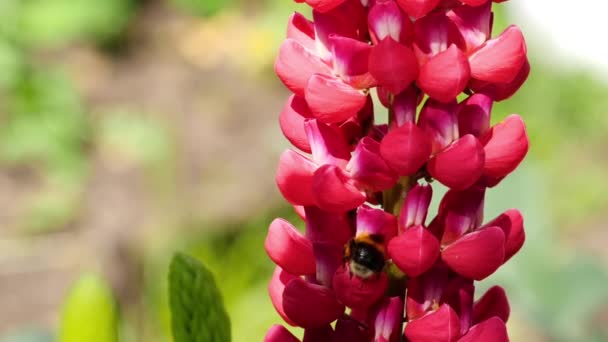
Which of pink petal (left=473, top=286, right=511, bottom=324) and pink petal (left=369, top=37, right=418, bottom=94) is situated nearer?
pink petal (left=369, top=37, right=418, bottom=94)

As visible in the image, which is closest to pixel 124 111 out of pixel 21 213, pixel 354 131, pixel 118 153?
pixel 118 153

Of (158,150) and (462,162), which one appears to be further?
(158,150)

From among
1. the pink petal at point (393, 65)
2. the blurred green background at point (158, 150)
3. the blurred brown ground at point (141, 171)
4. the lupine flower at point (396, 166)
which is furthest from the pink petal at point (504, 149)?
the blurred brown ground at point (141, 171)

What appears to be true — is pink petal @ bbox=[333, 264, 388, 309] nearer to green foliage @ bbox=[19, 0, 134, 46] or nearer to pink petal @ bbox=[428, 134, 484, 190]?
pink petal @ bbox=[428, 134, 484, 190]

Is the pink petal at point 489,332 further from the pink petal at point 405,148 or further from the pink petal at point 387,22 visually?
the pink petal at point 387,22

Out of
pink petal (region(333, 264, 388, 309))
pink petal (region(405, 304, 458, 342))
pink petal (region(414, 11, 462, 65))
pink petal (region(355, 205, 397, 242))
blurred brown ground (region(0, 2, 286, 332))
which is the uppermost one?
pink petal (region(414, 11, 462, 65))

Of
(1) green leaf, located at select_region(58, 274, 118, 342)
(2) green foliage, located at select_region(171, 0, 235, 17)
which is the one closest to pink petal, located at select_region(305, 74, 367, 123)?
(1) green leaf, located at select_region(58, 274, 118, 342)

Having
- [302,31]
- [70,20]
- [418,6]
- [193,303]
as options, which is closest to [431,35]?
[418,6]

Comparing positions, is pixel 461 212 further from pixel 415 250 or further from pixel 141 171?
pixel 141 171
